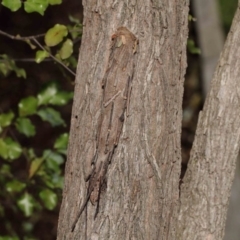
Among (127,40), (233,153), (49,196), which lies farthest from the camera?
(49,196)

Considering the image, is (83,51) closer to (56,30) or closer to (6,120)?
(56,30)

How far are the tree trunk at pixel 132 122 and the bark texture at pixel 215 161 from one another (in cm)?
15

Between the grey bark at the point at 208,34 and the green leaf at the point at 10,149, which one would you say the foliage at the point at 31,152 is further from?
the grey bark at the point at 208,34

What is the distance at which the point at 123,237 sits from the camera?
1836mm

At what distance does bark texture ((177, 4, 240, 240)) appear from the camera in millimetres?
1978

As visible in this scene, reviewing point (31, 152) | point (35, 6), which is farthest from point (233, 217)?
point (35, 6)

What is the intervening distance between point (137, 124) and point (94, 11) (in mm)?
339

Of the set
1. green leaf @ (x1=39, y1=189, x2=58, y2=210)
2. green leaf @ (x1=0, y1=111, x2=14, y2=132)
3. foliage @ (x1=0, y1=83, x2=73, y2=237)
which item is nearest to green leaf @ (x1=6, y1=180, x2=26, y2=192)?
foliage @ (x1=0, y1=83, x2=73, y2=237)

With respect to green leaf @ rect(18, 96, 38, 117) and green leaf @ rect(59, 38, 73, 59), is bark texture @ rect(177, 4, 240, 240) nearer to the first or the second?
green leaf @ rect(59, 38, 73, 59)

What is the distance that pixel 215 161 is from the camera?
1.98 meters

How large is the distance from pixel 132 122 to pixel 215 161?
323 millimetres

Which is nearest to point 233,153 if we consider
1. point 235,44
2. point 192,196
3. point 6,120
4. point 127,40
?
point 192,196

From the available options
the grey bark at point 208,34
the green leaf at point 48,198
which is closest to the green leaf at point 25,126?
the green leaf at point 48,198

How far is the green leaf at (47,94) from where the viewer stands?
2.56 meters
